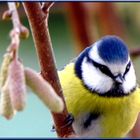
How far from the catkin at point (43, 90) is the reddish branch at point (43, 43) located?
102 mm

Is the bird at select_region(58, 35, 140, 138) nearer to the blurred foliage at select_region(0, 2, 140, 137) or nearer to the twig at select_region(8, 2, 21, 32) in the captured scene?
the twig at select_region(8, 2, 21, 32)

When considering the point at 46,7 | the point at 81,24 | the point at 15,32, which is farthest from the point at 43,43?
the point at 81,24

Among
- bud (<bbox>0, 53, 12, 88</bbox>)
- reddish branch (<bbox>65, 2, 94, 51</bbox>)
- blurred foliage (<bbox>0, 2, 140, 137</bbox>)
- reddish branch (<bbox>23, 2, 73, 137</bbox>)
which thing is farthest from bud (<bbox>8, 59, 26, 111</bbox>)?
blurred foliage (<bbox>0, 2, 140, 137</bbox>)

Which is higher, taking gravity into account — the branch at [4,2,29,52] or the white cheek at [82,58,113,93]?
the branch at [4,2,29,52]

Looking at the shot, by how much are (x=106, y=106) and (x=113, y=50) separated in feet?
0.40

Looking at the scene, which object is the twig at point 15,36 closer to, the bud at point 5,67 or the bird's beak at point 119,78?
the bud at point 5,67

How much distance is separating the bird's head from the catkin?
0.51m

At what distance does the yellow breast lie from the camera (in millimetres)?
1040

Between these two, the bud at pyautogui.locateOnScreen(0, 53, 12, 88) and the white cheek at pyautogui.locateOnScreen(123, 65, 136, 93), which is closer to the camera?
the bud at pyautogui.locateOnScreen(0, 53, 12, 88)

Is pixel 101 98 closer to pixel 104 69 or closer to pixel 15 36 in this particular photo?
pixel 104 69

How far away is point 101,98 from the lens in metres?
1.06

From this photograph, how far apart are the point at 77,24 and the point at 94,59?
0.39 ft

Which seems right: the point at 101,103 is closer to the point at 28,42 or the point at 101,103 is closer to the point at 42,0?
the point at 42,0

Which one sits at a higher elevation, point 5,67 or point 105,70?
point 5,67
